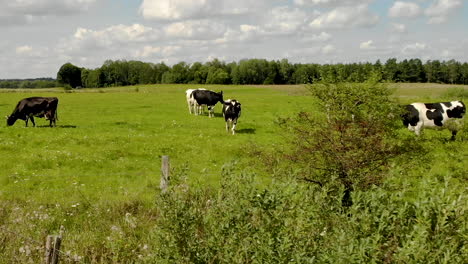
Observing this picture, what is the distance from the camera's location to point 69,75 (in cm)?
14962

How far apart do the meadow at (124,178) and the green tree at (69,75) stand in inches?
5078

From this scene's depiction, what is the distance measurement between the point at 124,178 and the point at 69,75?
14952 cm

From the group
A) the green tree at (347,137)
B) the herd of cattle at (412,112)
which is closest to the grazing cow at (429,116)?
the herd of cattle at (412,112)

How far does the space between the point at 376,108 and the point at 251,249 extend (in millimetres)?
6962

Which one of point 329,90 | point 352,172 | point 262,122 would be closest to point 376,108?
point 329,90

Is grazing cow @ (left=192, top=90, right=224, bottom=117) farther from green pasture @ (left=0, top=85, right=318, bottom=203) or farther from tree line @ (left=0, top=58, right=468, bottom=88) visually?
tree line @ (left=0, top=58, right=468, bottom=88)

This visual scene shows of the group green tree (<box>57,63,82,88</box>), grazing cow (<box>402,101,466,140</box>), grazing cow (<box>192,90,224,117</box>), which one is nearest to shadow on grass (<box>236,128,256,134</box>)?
grazing cow (<box>192,90,224,117</box>)

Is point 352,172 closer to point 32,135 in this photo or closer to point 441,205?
point 441,205

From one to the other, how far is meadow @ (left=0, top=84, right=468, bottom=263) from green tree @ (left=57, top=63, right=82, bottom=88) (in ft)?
423

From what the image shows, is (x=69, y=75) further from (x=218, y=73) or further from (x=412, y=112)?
(x=412, y=112)

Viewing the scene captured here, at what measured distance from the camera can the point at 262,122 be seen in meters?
30.8

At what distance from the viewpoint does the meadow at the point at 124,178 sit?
20.4ft

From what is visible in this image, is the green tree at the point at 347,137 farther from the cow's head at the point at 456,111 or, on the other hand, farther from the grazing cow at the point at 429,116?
the cow's head at the point at 456,111

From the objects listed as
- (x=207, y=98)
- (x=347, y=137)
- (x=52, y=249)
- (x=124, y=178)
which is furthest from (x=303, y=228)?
(x=207, y=98)
